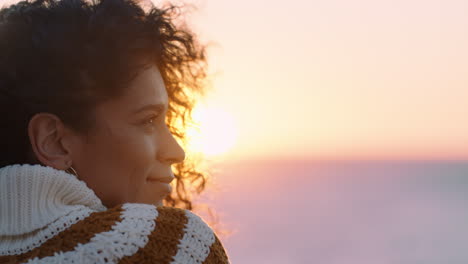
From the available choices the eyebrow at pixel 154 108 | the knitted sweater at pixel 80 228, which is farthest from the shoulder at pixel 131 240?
the eyebrow at pixel 154 108

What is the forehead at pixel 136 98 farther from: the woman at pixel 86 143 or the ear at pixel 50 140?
the ear at pixel 50 140

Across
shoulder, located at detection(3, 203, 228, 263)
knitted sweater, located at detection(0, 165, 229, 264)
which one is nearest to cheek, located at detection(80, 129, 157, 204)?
knitted sweater, located at detection(0, 165, 229, 264)

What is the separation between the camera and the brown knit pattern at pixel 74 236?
141 cm

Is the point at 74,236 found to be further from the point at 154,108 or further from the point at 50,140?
the point at 154,108

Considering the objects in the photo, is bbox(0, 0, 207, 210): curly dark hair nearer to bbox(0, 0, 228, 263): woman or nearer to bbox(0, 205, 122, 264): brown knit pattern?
bbox(0, 0, 228, 263): woman

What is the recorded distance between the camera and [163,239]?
146 cm

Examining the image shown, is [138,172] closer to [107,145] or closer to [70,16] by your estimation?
[107,145]

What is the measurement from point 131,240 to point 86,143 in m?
0.40

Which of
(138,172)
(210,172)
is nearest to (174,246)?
(138,172)

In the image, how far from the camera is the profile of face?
1.65 metres

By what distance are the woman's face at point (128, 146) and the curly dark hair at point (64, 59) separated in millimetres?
38

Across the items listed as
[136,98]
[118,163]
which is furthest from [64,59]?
[118,163]

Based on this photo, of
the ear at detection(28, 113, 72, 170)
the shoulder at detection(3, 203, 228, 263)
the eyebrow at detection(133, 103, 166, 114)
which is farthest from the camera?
the eyebrow at detection(133, 103, 166, 114)

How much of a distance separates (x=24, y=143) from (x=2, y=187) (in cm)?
17
